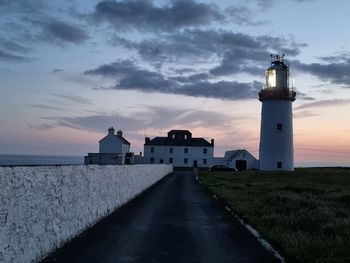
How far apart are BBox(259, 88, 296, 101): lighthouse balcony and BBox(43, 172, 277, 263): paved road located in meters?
50.4

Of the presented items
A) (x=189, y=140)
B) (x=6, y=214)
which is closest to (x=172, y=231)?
(x=6, y=214)

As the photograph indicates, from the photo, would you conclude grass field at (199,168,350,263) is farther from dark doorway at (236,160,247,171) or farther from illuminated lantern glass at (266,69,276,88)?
dark doorway at (236,160,247,171)

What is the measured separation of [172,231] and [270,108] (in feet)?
184

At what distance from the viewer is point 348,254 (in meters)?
9.70

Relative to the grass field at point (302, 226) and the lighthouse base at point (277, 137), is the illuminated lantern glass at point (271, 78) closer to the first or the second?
the lighthouse base at point (277, 137)

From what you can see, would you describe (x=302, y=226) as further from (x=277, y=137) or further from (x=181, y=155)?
(x=181, y=155)

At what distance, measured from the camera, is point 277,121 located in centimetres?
6762

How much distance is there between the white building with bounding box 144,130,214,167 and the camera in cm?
11325

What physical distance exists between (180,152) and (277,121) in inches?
1896

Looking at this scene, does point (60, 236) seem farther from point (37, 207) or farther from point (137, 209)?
point (137, 209)

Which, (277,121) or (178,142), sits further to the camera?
(178,142)

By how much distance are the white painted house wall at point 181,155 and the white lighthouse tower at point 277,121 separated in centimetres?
4516

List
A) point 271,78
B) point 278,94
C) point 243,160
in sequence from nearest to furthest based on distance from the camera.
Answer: point 278,94 → point 271,78 → point 243,160

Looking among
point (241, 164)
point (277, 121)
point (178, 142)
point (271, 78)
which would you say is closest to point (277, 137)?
point (277, 121)
